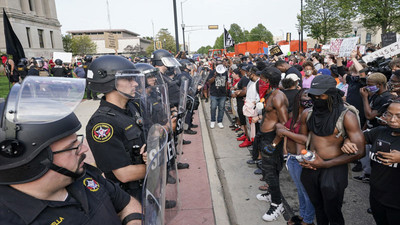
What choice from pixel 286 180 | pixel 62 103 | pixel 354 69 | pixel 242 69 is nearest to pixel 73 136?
pixel 62 103

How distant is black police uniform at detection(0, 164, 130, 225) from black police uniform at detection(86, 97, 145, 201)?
34 cm

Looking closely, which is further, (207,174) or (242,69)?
(242,69)

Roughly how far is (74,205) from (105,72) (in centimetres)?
140

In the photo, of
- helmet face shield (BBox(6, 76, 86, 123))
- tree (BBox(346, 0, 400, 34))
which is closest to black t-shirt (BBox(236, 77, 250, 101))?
helmet face shield (BBox(6, 76, 86, 123))

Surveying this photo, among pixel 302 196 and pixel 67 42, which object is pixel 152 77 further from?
pixel 67 42

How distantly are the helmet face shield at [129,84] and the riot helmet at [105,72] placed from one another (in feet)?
0.32

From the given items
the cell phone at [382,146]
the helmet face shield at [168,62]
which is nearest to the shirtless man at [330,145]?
the cell phone at [382,146]

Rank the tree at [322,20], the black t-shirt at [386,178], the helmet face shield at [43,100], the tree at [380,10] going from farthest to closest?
the tree at [322,20] < the tree at [380,10] < the black t-shirt at [386,178] < the helmet face shield at [43,100]

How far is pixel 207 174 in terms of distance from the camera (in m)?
5.14

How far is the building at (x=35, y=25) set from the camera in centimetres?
3381

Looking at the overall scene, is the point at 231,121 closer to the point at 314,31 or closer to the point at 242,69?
the point at 242,69

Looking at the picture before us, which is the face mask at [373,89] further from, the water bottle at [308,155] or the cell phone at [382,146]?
the water bottle at [308,155]

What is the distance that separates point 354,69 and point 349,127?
3.80m

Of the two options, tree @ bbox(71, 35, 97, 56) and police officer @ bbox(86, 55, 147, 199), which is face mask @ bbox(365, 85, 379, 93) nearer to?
police officer @ bbox(86, 55, 147, 199)
